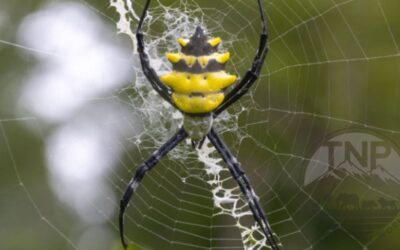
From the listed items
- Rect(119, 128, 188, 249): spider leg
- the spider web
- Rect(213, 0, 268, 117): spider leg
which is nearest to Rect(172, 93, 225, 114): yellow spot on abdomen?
Rect(213, 0, 268, 117): spider leg

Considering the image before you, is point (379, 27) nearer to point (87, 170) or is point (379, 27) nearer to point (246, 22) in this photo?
point (246, 22)

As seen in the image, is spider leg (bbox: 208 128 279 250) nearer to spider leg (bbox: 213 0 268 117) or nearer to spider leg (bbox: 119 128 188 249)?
spider leg (bbox: 119 128 188 249)

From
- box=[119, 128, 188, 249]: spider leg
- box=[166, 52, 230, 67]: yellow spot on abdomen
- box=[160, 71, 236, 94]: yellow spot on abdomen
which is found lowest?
box=[119, 128, 188, 249]: spider leg

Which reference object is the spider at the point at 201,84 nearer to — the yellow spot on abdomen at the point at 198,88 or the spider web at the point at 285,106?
the yellow spot on abdomen at the point at 198,88

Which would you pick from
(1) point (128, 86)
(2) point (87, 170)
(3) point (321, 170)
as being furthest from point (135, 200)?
(3) point (321, 170)

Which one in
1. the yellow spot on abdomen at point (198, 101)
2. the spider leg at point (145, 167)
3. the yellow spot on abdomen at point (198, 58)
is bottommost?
the spider leg at point (145, 167)

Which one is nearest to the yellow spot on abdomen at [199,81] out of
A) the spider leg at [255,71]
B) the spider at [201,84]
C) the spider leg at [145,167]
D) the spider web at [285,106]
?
the spider at [201,84]

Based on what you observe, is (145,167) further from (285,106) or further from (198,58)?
(285,106)
